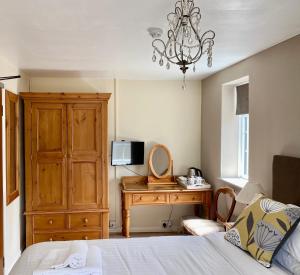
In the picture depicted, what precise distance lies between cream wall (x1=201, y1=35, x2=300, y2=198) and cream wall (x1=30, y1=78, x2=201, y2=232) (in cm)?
114

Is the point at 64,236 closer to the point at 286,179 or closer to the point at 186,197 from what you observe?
the point at 186,197

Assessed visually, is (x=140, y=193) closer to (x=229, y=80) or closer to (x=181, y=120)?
(x=181, y=120)

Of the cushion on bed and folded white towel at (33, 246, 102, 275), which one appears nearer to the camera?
folded white towel at (33, 246, 102, 275)

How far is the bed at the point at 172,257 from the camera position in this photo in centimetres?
202

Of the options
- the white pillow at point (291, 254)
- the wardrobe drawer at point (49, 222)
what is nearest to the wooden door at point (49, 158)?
the wardrobe drawer at point (49, 222)

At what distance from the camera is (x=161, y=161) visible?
16.3 ft

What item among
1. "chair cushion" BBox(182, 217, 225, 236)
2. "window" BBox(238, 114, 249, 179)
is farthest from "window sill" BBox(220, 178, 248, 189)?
"chair cushion" BBox(182, 217, 225, 236)

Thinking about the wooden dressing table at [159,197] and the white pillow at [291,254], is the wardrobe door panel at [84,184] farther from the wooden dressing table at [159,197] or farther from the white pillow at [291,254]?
the white pillow at [291,254]

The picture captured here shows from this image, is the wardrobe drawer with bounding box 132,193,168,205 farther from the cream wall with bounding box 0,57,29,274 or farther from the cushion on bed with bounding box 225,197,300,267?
the cushion on bed with bounding box 225,197,300,267

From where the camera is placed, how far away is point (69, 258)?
80.2 inches

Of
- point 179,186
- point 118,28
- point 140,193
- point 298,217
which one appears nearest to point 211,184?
point 179,186

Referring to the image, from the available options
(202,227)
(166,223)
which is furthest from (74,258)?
(166,223)

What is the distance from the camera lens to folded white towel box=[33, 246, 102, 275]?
1.90m

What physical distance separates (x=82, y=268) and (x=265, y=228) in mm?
1208
